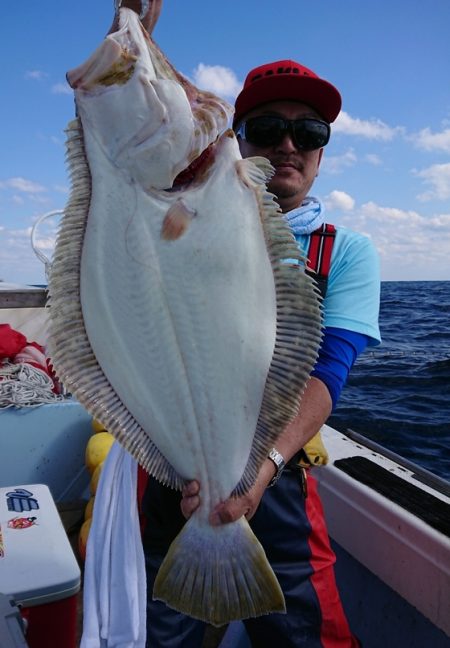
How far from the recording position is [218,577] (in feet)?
4.94

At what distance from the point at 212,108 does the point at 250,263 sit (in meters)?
0.44

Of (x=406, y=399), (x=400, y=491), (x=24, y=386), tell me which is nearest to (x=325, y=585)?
(x=400, y=491)

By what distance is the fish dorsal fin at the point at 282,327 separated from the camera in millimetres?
1453

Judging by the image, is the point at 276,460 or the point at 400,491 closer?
the point at 276,460

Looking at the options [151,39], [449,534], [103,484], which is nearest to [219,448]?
[103,484]

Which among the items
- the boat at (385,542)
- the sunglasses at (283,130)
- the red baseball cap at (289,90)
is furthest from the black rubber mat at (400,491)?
the red baseball cap at (289,90)

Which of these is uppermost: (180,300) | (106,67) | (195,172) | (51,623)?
(106,67)

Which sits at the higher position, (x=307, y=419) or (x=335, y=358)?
(x=335, y=358)

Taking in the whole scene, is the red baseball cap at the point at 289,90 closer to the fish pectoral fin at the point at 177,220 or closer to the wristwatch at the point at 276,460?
the fish pectoral fin at the point at 177,220

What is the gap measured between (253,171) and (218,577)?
118 centimetres

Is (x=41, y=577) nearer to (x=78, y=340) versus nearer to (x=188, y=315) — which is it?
(x=78, y=340)

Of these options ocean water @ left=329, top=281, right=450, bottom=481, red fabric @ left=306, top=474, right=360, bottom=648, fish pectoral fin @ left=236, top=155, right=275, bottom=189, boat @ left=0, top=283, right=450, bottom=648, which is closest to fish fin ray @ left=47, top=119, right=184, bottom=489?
fish pectoral fin @ left=236, top=155, right=275, bottom=189

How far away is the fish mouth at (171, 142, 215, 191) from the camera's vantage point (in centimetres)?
144

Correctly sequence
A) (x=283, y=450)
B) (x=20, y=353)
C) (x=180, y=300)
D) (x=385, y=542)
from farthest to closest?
(x=20, y=353)
(x=385, y=542)
(x=283, y=450)
(x=180, y=300)
